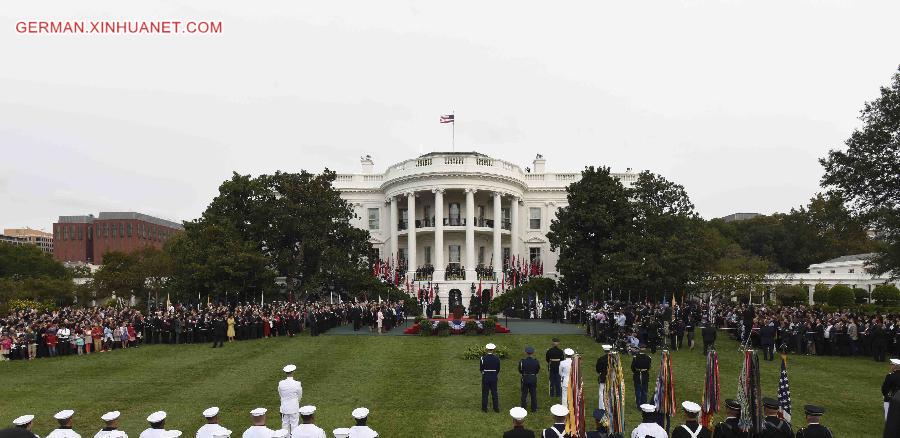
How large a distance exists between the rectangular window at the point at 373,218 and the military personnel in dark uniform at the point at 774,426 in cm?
4780

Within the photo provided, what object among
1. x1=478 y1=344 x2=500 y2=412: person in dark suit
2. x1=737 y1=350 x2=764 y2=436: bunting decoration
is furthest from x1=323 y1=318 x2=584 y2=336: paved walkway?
x1=737 y1=350 x2=764 y2=436: bunting decoration

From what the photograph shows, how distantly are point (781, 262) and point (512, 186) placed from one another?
1556 inches

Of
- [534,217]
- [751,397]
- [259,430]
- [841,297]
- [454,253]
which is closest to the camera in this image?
[259,430]

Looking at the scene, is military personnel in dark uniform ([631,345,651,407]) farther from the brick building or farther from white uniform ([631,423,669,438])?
the brick building

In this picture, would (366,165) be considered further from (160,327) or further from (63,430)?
(63,430)

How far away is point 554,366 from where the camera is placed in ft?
47.2

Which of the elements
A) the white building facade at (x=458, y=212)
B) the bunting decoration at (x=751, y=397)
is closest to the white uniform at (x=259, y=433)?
the bunting decoration at (x=751, y=397)

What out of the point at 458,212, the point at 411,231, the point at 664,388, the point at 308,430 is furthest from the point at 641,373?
the point at 458,212

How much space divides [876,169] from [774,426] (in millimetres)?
23906

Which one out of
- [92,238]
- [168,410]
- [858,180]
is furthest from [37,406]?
[92,238]

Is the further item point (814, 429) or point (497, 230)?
point (497, 230)

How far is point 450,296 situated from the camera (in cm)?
4478

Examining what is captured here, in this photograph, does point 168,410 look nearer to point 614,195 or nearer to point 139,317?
point 139,317

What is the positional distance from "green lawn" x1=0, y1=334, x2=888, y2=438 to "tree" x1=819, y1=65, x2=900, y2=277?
9.00m
